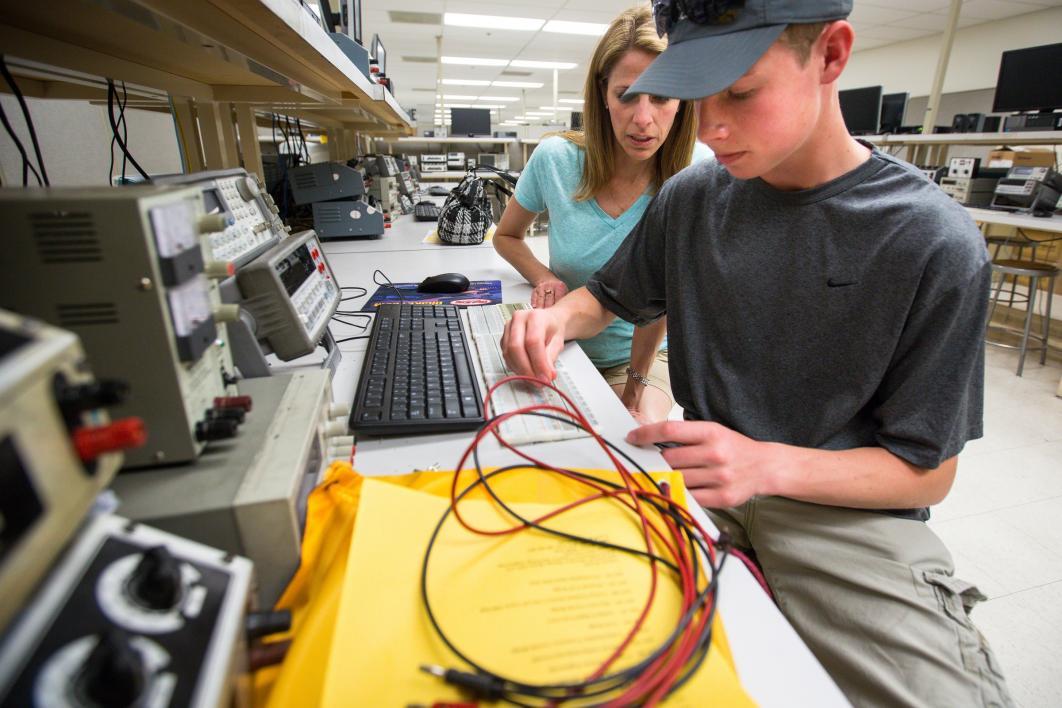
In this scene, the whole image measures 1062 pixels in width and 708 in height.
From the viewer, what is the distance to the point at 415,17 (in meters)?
6.09

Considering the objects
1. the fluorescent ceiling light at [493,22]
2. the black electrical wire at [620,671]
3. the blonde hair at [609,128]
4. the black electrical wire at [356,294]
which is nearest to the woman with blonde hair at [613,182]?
the blonde hair at [609,128]

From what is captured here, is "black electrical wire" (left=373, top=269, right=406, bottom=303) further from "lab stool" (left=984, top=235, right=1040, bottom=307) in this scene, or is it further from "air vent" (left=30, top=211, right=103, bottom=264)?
"lab stool" (left=984, top=235, right=1040, bottom=307)

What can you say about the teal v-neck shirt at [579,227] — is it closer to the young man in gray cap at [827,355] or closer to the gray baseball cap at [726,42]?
the young man in gray cap at [827,355]

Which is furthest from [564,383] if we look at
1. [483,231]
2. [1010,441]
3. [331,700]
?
[1010,441]

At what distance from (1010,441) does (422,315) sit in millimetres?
2521

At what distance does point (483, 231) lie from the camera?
7.10ft

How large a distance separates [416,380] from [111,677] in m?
0.54

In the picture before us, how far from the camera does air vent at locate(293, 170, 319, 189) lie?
201 centimetres

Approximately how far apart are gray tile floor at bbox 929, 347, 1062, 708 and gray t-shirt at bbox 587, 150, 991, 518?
0.93 meters

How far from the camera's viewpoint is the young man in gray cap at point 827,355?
0.61m

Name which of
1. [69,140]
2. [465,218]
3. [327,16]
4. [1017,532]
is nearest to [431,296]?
[465,218]

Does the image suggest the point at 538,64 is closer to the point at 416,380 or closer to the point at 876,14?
the point at 876,14

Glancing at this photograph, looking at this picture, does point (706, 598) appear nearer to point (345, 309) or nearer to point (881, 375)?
point (881, 375)

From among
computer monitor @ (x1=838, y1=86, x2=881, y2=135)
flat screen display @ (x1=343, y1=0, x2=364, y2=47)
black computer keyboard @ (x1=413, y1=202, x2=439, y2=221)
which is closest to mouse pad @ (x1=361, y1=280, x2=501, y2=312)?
flat screen display @ (x1=343, y1=0, x2=364, y2=47)
